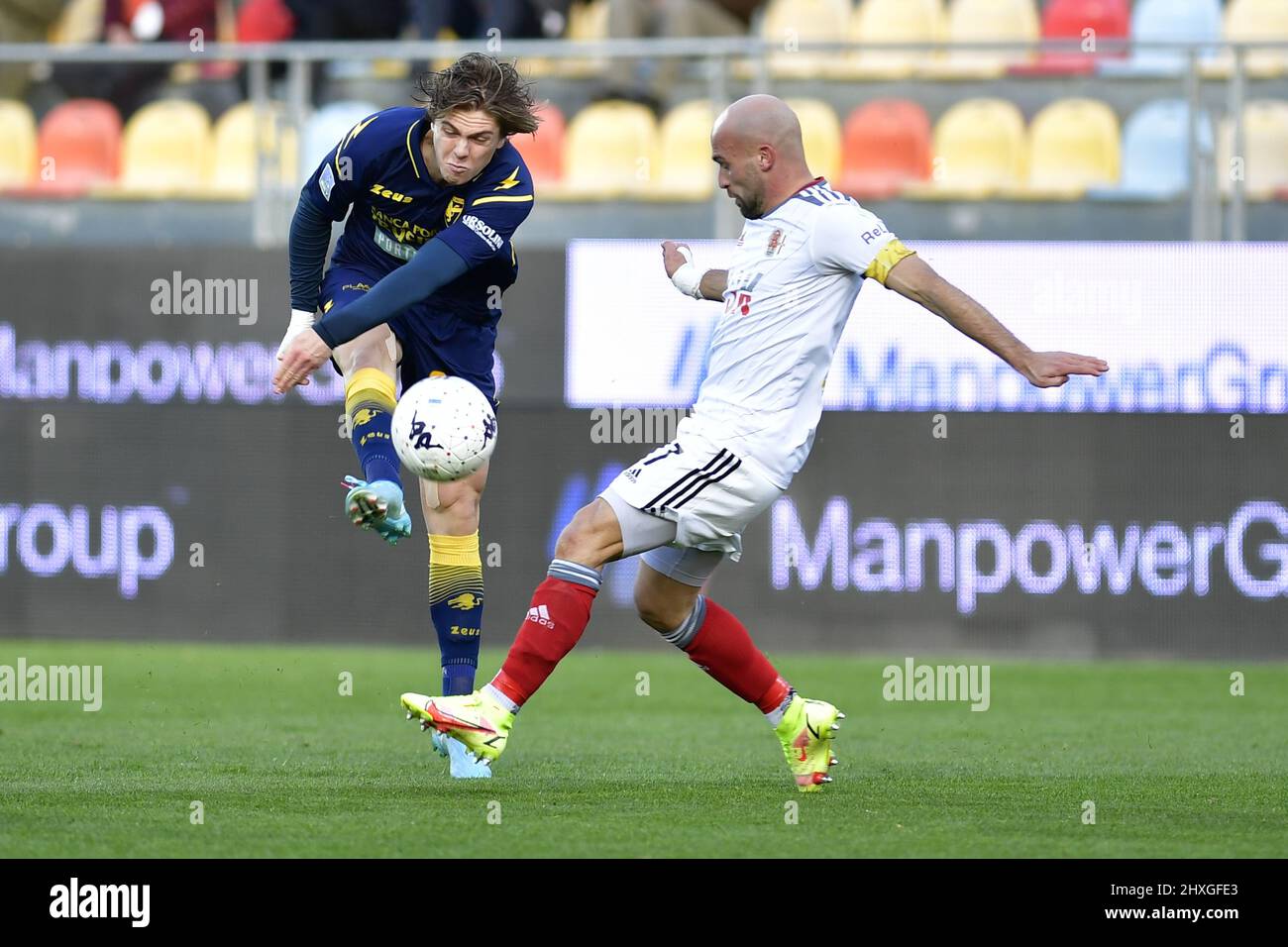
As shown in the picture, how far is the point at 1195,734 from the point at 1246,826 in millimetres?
2894

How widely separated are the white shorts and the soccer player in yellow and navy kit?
79cm

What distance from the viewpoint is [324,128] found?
480 inches

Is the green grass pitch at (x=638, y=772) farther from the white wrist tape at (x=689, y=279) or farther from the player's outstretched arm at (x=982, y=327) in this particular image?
the white wrist tape at (x=689, y=279)

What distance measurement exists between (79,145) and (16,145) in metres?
0.45

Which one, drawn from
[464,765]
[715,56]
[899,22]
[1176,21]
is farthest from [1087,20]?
[464,765]

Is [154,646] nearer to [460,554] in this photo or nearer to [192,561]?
[192,561]

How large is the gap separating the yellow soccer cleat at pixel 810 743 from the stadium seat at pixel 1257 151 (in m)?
6.94

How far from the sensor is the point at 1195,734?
7.95 meters

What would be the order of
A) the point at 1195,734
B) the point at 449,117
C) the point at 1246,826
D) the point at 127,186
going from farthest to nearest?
1. the point at 127,186
2. the point at 1195,734
3. the point at 449,117
4. the point at 1246,826

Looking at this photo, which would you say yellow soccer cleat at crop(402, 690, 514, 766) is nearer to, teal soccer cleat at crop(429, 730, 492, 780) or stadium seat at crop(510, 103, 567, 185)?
teal soccer cleat at crop(429, 730, 492, 780)

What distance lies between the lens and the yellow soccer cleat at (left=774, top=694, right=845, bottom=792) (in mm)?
5922

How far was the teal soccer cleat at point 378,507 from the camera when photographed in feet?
19.2

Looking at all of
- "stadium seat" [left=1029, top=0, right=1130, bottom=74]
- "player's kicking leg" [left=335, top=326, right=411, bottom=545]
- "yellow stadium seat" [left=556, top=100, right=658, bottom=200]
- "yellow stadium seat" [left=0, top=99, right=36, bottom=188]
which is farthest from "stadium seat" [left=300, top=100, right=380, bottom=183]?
"player's kicking leg" [left=335, top=326, right=411, bottom=545]
